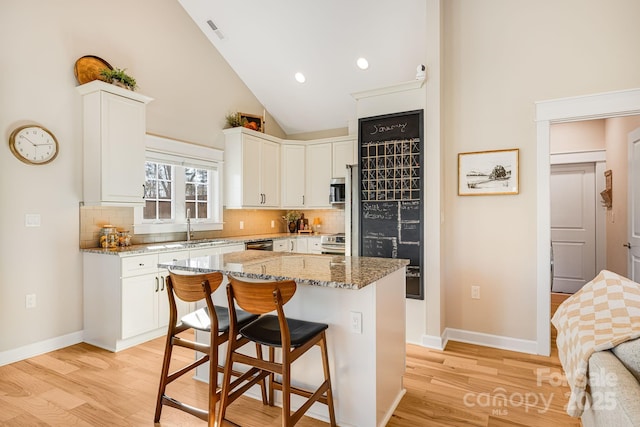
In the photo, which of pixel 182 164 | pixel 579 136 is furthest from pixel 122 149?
pixel 579 136

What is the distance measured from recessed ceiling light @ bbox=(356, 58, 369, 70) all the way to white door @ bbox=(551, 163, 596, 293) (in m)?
3.31

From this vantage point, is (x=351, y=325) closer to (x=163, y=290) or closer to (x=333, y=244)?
(x=163, y=290)

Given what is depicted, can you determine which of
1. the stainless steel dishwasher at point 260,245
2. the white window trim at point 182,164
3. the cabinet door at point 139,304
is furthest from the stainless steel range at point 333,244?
the cabinet door at point 139,304

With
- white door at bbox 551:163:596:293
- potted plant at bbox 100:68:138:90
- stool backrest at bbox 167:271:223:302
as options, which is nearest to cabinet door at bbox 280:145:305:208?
potted plant at bbox 100:68:138:90

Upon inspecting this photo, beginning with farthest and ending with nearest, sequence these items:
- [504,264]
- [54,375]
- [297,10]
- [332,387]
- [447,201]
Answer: [297,10]
[447,201]
[504,264]
[54,375]
[332,387]

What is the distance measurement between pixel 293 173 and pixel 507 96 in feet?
10.9

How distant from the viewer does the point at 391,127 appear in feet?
11.2

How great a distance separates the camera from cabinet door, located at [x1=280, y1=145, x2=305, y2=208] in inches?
222

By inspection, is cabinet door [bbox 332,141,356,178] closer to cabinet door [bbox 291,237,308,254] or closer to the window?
cabinet door [bbox 291,237,308,254]

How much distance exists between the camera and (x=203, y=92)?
15.3 ft

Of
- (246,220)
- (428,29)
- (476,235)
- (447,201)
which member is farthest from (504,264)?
A: (246,220)

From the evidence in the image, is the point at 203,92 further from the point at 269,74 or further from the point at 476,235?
the point at 476,235

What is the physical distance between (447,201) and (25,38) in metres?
4.13

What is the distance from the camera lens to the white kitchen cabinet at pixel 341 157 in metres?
5.27
